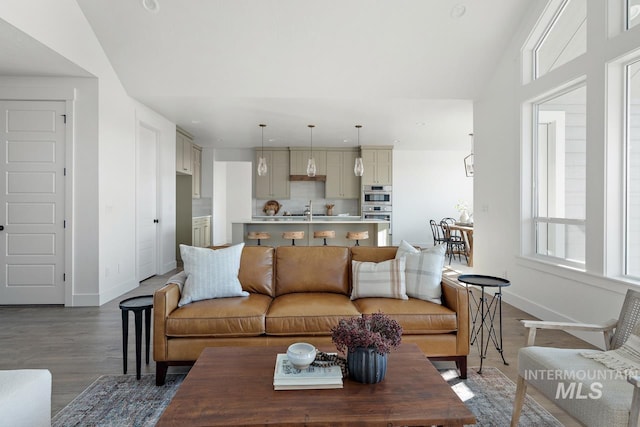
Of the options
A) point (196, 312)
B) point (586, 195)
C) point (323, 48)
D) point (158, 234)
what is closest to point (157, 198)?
point (158, 234)

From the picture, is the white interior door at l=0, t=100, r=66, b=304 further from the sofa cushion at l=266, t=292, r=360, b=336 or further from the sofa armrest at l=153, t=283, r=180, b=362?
the sofa cushion at l=266, t=292, r=360, b=336

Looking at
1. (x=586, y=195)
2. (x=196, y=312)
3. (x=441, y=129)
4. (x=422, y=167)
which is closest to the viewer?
(x=196, y=312)

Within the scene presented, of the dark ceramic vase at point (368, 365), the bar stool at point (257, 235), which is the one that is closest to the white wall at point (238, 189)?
the bar stool at point (257, 235)

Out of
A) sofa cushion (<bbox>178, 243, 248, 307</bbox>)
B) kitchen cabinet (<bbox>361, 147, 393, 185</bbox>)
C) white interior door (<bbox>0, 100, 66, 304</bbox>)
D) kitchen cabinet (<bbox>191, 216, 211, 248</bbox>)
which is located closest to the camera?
sofa cushion (<bbox>178, 243, 248, 307</bbox>)

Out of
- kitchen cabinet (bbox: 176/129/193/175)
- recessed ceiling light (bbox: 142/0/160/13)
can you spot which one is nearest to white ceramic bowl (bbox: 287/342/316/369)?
recessed ceiling light (bbox: 142/0/160/13)

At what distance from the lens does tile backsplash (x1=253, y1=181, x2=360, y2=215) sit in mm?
9023

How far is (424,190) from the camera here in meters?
9.21

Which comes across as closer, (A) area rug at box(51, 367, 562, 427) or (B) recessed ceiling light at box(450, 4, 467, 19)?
(A) area rug at box(51, 367, 562, 427)

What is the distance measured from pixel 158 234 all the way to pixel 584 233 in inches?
228

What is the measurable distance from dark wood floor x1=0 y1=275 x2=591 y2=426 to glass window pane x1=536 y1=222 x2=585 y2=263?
0.76 metres

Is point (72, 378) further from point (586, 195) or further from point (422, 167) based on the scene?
point (422, 167)

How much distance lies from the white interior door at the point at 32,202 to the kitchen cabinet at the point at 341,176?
18.4ft

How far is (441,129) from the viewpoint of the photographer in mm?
6906

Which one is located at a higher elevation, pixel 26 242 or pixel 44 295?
pixel 26 242
